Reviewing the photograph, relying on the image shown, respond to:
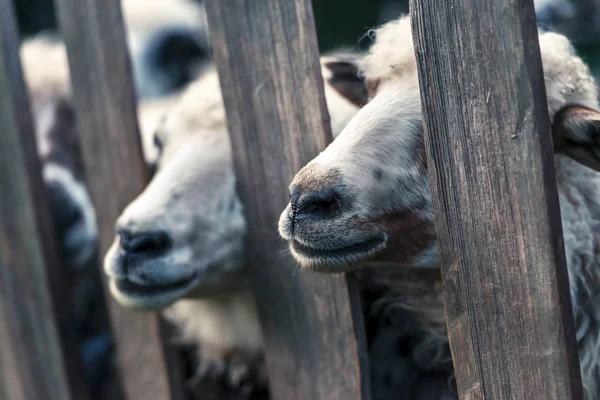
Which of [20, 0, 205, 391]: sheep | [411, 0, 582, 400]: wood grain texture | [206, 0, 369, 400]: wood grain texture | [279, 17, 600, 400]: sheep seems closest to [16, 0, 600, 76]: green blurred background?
[20, 0, 205, 391]: sheep

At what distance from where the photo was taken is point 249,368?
304 centimetres

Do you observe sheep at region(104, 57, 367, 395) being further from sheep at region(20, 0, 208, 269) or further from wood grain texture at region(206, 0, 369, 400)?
sheep at region(20, 0, 208, 269)

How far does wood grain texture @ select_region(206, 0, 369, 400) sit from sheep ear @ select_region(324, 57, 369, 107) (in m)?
0.39

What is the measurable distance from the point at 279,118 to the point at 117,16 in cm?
89

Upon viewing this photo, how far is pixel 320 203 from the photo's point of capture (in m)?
1.78

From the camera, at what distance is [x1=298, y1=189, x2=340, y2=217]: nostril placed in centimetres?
176

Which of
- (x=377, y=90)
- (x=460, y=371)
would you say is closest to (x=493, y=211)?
(x=460, y=371)

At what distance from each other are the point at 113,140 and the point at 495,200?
173 cm

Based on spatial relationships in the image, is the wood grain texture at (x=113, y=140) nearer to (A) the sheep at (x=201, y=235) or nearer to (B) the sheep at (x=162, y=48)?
(A) the sheep at (x=201, y=235)

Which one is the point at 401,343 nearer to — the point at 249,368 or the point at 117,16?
the point at 249,368

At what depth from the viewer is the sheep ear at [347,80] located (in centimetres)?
244

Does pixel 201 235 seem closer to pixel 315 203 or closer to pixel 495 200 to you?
pixel 315 203

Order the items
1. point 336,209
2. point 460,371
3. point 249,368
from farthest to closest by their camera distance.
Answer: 1. point 249,368
2. point 336,209
3. point 460,371

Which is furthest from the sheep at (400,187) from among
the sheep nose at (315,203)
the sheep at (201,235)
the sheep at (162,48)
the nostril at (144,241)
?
the sheep at (162,48)
